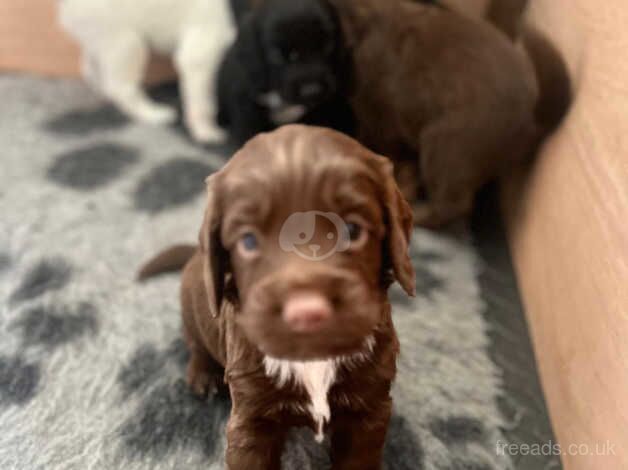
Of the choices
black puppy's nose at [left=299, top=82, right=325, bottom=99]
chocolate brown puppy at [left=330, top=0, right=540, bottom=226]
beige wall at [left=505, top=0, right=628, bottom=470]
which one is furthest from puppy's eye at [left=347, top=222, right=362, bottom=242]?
black puppy's nose at [left=299, top=82, right=325, bottom=99]

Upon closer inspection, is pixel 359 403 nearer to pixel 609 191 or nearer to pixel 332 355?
pixel 332 355

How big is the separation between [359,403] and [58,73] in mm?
2506

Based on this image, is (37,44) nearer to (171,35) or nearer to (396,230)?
(171,35)

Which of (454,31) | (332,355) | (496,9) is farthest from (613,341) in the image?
(496,9)

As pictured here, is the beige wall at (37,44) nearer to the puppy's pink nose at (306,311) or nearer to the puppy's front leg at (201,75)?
the puppy's front leg at (201,75)

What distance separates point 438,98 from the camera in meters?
A: 1.95

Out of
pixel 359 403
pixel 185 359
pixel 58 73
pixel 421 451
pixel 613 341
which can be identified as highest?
pixel 613 341

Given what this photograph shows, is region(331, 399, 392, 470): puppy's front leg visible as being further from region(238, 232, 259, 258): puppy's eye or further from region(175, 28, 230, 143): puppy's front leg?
region(175, 28, 230, 143): puppy's front leg

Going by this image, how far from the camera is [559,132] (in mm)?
1819

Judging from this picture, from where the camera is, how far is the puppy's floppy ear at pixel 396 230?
39.6 inches

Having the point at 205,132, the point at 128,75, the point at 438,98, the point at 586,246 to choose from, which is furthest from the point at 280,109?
the point at 586,246

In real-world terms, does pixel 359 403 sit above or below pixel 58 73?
above

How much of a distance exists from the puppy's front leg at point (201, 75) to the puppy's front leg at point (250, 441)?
1.59 metres

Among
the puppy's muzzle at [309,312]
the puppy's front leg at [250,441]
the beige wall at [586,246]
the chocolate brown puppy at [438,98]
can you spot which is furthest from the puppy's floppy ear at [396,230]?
the chocolate brown puppy at [438,98]
